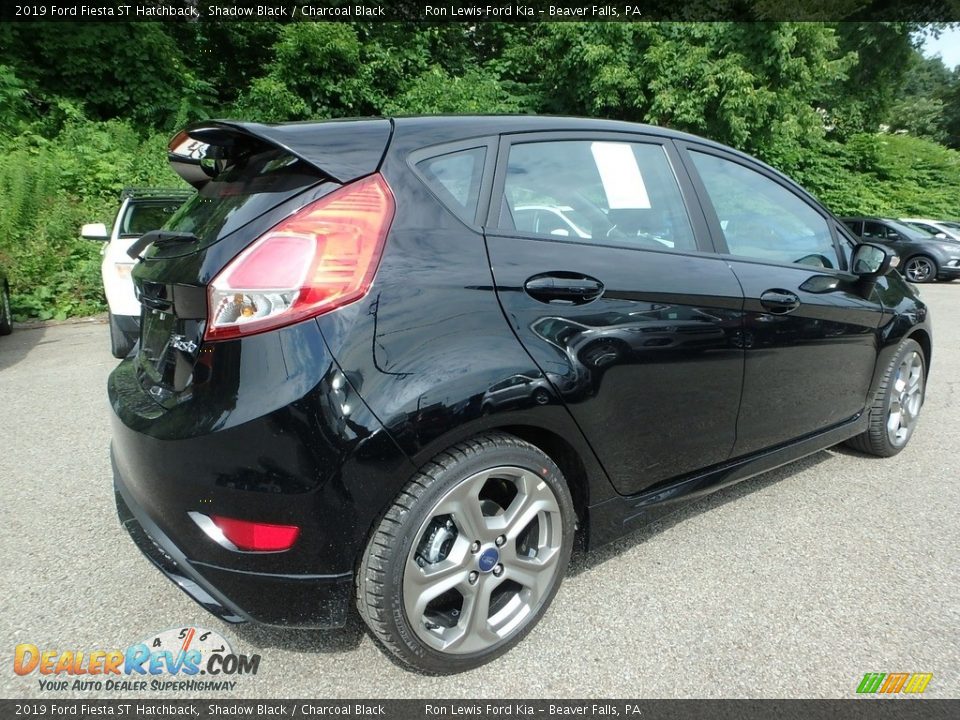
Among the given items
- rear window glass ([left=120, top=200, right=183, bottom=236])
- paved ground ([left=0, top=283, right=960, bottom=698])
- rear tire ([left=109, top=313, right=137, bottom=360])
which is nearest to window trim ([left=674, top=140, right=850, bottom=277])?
paved ground ([left=0, top=283, right=960, bottom=698])

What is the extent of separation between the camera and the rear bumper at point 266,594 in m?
1.82

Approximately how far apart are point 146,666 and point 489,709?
3.49 feet

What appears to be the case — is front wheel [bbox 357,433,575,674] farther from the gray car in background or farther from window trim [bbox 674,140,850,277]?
the gray car in background

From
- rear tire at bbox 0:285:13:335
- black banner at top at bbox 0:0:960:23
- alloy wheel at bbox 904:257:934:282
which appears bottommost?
rear tire at bbox 0:285:13:335

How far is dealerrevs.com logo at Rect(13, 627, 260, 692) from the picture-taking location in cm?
205

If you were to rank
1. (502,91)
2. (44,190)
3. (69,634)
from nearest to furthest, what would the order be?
(69,634) < (44,190) < (502,91)

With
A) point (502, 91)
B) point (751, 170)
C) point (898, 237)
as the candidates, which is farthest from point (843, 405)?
point (502, 91)

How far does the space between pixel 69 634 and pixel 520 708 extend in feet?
4.86

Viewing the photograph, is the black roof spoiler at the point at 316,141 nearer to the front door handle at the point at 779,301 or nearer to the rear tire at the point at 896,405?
the front door handle at the point at 779,301

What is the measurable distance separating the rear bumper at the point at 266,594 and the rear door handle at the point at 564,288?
97 centimetres

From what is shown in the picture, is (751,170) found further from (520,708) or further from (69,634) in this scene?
(69,634)

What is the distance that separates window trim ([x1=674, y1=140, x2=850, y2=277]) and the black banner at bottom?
5.12 feet

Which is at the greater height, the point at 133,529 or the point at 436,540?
the point at 436,540

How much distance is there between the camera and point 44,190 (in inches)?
405
